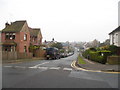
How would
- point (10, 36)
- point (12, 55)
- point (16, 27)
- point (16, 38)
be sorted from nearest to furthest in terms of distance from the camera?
point (12, 55) → point (16, 38) → point (10, 36) → point (16, 27)

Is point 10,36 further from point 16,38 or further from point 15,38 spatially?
point 16,38

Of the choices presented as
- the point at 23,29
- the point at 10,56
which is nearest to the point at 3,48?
the point at 23,29

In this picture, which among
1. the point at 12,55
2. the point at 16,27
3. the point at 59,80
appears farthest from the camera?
the point at 16,27

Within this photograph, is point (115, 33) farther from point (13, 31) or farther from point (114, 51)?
point (13, 31)

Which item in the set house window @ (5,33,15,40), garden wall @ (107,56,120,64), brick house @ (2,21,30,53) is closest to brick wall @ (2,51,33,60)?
brick house @ (2,21,30,53)

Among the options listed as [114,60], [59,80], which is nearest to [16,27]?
[114,60]

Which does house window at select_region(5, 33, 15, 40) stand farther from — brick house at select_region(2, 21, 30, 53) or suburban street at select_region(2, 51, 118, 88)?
suburban street at select_region(2, 51, 118, 88)

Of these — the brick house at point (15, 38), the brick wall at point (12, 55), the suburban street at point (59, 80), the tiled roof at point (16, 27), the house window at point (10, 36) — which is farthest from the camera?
the house window at point (10, 36)

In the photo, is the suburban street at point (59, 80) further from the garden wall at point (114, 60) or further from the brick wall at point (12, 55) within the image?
the brick wall at point (12, 55)

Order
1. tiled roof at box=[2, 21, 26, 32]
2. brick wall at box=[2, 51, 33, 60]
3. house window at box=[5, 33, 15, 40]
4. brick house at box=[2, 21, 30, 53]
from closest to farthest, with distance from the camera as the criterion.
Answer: brick wall at box=[2, 51, 33, 60]
brick house at box=[2, 21, 30, 53]
tiled roof at box=[2, 21, 26, 32]
house window at box=[5, 33, 15, 40]

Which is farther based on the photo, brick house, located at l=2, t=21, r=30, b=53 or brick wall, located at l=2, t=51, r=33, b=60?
brick house, located at l=2, t=21, r=30, b=53

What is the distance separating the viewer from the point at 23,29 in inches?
1357

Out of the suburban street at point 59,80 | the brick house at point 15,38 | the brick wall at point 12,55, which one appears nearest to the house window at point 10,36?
the brick house at point 15,38

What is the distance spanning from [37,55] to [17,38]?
23.3 ft
